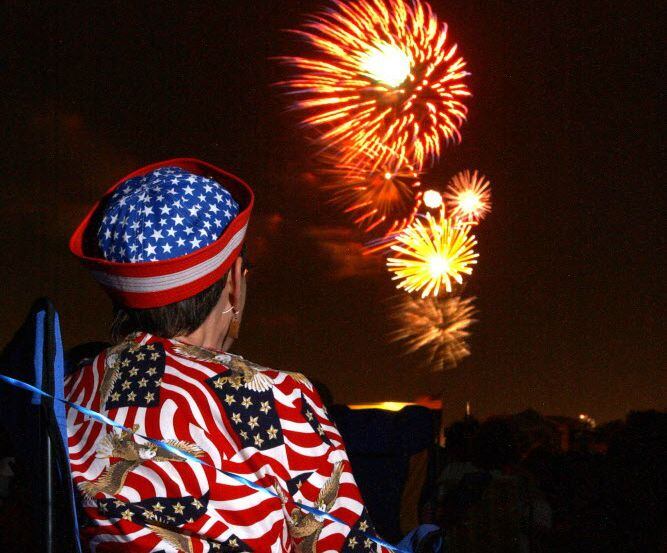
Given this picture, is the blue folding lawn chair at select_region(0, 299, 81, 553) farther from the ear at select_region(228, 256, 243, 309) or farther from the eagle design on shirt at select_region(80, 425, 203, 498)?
the ear at select_region(228, 256, 243, 309)

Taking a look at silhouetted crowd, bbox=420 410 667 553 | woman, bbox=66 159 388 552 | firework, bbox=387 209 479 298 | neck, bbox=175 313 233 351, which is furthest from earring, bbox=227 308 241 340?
firework, bbox=387 209 479 298

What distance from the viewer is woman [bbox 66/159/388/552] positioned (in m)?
1.63

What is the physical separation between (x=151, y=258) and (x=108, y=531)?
65 centimetres

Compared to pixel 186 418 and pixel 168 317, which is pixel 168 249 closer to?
pixel 168 317

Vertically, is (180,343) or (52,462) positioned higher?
(180,343)

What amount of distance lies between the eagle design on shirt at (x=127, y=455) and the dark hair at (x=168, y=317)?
311 millimetres

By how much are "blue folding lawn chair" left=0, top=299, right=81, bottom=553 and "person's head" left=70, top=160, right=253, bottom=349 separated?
272mm

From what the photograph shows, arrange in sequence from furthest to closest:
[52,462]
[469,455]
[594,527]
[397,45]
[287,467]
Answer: [397,45] → [469,455] → [594,527] → [287,467] → [52,462]

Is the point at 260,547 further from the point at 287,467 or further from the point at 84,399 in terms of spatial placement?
the point at 84,399

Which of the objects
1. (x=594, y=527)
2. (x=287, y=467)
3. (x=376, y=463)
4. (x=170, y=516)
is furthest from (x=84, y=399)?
(x=594, y=527)

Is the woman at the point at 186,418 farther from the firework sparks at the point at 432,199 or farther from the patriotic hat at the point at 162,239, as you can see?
the firework sparks at the point at 432,199

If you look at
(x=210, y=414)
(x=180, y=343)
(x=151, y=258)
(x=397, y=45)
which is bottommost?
(x=210, y=414)

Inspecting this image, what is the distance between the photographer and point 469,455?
5324 millimetres

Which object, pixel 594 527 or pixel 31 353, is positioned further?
pixel 594 527
